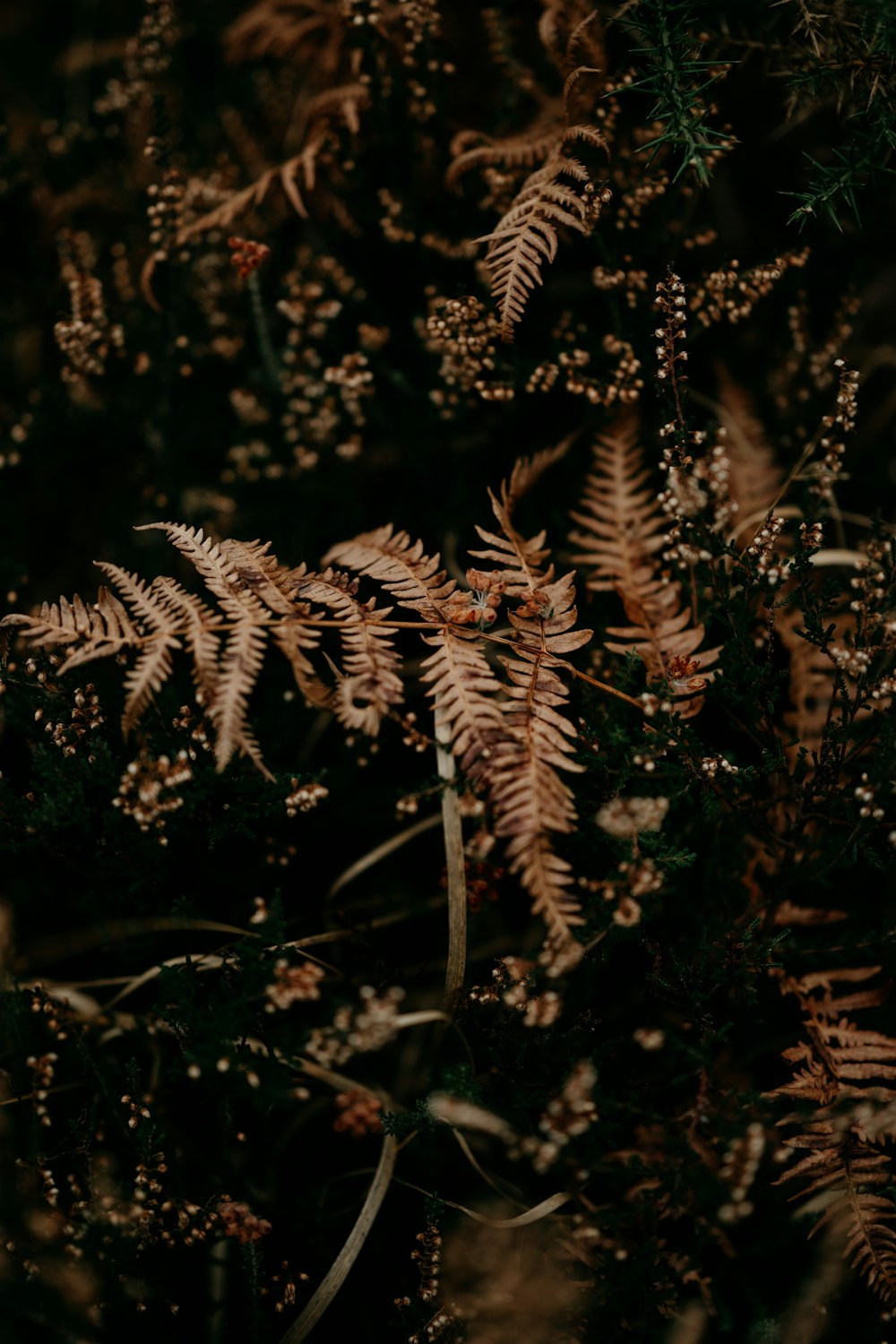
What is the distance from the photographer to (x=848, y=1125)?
1672mm

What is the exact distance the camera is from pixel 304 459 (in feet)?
8.51

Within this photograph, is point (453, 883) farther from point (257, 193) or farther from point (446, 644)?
point (257, 193)

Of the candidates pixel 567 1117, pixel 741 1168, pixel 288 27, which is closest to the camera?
pixel 741 1168

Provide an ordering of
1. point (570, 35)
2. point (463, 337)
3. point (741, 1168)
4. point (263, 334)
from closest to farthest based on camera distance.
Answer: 1. point (741, 1168)
2. point (463, 337)
3. point (570, 35)
4. point (263, 334)

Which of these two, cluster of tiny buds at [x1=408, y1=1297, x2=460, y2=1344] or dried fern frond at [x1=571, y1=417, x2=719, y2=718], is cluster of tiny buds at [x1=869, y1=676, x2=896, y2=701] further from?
cluster of tiny buds at [x1=408, y1=1297, x2=460, y2=1344]

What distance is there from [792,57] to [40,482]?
266 centimetres

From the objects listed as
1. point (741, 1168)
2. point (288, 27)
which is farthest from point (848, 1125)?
point (288, 27)

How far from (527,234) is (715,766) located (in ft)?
3.94

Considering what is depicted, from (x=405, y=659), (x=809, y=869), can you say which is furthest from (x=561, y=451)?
(x=809, y=869)

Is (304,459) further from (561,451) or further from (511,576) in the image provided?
(511,576)

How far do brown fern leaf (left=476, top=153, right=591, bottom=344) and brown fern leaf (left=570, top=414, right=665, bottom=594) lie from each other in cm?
61

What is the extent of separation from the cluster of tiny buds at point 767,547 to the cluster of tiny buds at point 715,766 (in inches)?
15.3

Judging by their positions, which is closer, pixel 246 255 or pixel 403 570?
pixel 403 570

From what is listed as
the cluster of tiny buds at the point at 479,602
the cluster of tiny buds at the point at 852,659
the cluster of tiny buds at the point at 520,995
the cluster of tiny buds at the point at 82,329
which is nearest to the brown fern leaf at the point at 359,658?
the cluster of tiny buds at the point at 479,602
